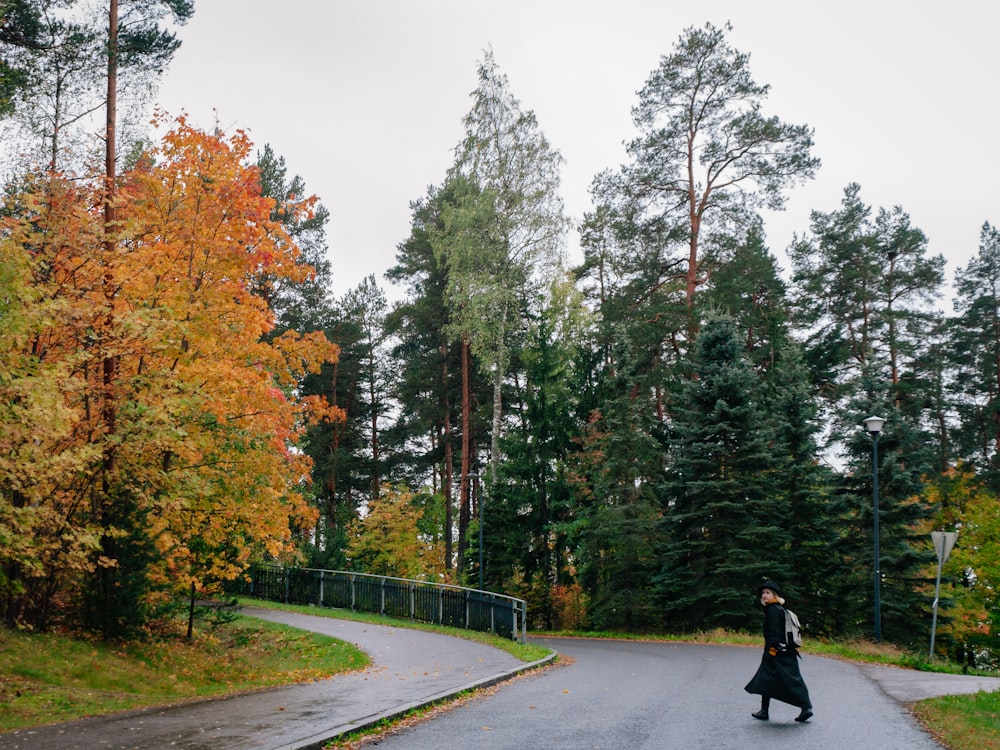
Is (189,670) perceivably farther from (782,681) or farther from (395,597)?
(395,597)

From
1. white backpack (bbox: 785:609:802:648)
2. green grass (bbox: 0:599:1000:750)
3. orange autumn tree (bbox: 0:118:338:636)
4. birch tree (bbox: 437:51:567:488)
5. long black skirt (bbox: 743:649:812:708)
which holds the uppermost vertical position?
birch tree (bbox: 437:51:567:488)

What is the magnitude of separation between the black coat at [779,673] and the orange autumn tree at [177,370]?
8660mm

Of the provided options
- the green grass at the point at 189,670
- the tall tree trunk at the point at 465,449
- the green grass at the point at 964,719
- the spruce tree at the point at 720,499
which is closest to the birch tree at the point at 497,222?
the tall tree trunk at the point at 465,449

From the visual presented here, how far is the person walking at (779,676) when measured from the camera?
32.3ft

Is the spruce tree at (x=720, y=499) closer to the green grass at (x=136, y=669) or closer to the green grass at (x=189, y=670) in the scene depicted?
the green grass at (x=189, y=670)

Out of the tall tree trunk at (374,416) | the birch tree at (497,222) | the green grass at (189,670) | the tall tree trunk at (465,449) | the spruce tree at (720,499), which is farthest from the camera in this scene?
the tall tree trunk at (374,416)

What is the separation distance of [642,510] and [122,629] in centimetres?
1980

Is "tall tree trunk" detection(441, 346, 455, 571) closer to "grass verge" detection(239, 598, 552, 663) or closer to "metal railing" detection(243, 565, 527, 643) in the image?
"metal railing" detection(243, 565, 527, 643)

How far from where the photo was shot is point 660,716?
10.1 m

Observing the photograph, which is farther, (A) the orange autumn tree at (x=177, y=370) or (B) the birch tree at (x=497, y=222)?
(B) the birch tree at (x=497, y=222)

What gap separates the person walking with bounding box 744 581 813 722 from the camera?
984cm

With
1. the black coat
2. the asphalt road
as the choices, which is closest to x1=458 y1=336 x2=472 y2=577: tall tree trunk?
the asphalt road

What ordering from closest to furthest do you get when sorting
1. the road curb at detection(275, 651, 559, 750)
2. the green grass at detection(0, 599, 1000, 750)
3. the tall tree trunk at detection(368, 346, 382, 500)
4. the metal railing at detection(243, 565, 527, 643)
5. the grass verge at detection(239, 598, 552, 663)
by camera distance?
the road curb at detection(275, 651, 559, 750) < the green grass at detection(0, 599, 1000, 750) < the grass verge at detection(239, 598, 552, 663) < the metal railing at detection(243, 565, 527, 643) < the tall tree trunk at detection(368, 346, 382, 500)

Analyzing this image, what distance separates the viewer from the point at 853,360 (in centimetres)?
3959
